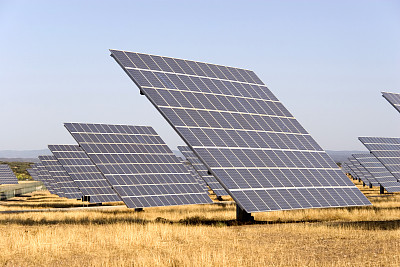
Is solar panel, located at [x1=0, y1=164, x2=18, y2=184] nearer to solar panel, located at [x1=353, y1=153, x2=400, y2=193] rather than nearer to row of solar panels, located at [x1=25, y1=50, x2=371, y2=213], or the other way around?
solar panel, located at [x1=353, y1=153, x2=400, y2=193]

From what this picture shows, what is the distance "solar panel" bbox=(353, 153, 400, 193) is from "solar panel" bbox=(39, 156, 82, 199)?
28528 mm

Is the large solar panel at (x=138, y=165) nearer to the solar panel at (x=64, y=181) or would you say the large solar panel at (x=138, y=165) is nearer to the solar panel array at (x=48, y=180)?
the solar panel at (x=64, y=181)

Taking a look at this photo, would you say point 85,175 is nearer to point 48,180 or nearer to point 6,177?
point 48,180

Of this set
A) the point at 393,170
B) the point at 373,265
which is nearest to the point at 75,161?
the point at 393,170

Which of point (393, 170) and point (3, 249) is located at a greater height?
point (393, 170)

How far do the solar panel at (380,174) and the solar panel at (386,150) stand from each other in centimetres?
626

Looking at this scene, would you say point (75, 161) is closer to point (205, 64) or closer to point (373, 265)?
point (205, 64)

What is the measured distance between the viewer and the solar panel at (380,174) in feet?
210

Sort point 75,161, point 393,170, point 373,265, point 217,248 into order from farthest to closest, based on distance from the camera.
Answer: point 75,161 → point 393,170 → point 217,248 → point 373,265

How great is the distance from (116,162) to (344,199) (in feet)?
53.9

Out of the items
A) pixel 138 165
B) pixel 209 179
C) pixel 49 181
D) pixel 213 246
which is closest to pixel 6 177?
pixel 49 181

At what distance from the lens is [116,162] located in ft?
133

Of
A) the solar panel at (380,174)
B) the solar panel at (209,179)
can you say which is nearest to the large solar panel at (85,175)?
the solar panel at (209,179)

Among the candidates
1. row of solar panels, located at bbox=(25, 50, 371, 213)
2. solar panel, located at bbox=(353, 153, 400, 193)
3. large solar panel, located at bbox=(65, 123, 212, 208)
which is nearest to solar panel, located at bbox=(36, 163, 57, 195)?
solar panel, located at bbox=(353, 153, 400, 193)
